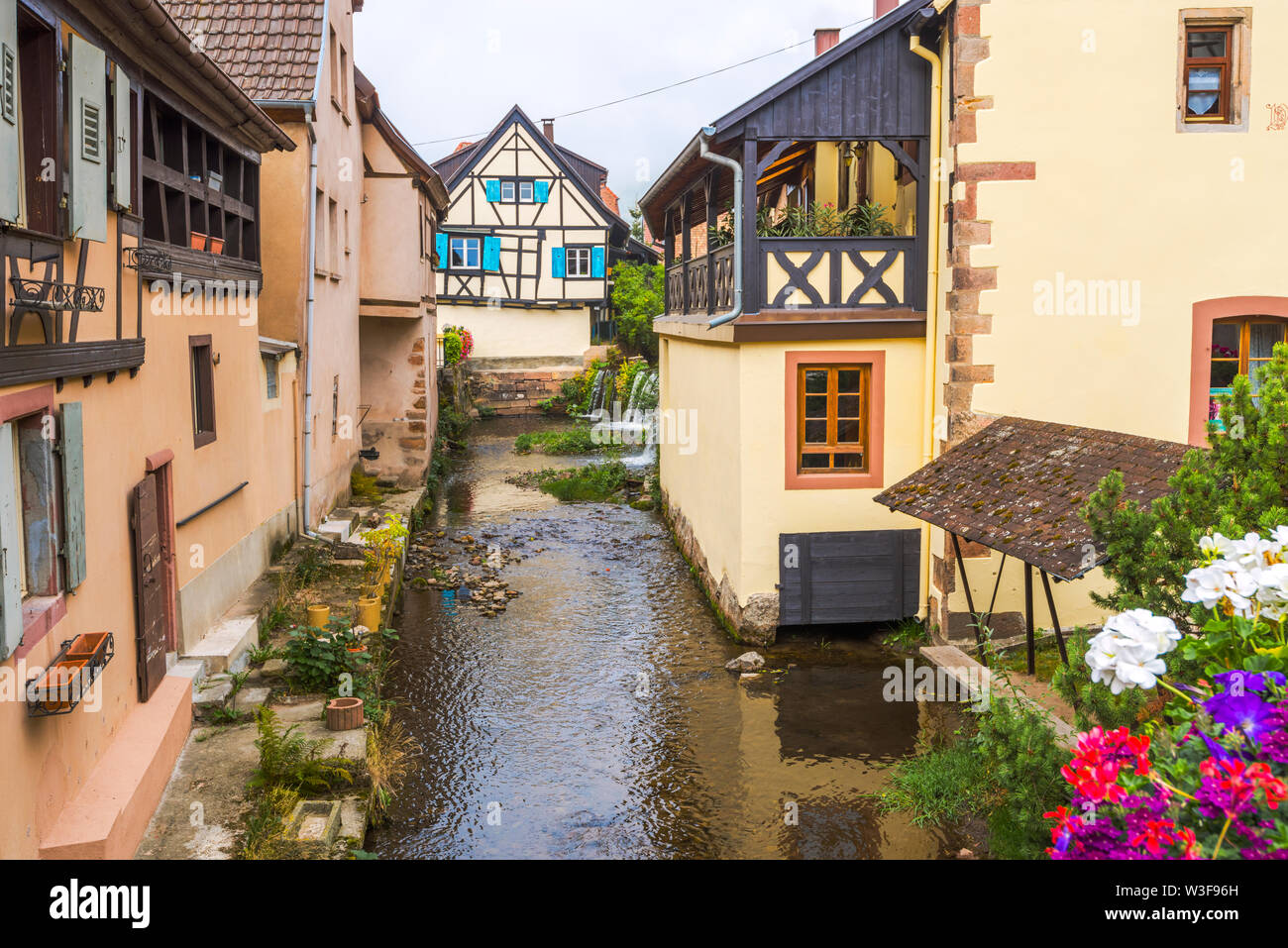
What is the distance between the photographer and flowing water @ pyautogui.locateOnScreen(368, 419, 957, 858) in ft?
25.3

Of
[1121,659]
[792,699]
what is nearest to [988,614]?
[792,699]

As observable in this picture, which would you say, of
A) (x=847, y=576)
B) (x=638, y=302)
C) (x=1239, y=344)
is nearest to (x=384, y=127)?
(x=847, y=576)

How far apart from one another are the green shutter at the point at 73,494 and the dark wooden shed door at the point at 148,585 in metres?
1.35

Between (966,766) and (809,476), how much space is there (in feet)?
13.8

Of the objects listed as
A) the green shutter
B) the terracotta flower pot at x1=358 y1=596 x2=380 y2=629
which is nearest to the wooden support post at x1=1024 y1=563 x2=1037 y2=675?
the terracotta flower pot at x1=358 y1=596 x2=380 y2=629

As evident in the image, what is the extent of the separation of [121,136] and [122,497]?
2.37 m

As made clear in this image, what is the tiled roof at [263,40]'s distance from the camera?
1372 centimetres

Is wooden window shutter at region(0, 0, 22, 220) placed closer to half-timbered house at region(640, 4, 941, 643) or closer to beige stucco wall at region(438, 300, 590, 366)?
A: half-timbered house at region(640, 4, 941, 643)

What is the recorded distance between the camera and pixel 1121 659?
11.5 feet

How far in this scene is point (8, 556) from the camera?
199 inches

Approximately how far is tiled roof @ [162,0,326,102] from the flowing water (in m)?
6.64

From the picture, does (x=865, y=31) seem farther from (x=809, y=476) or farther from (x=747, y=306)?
(x=809, y=476)

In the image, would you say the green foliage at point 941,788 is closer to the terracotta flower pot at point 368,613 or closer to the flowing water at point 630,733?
the flowing water at point 630,733

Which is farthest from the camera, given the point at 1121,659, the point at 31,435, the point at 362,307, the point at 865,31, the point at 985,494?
the point at 362,307
